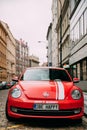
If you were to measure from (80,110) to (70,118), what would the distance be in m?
0.32

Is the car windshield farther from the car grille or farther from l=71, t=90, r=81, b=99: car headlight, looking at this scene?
the car grille

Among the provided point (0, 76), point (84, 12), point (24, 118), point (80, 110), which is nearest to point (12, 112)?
point (24, 118)

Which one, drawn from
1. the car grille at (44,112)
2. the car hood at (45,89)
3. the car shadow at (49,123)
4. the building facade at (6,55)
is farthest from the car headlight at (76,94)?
the building facade at (6,55)

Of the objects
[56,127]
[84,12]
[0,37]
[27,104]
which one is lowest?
[56,127]

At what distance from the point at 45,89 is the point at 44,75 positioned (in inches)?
48.7

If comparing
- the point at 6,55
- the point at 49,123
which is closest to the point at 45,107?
the point at 49,123

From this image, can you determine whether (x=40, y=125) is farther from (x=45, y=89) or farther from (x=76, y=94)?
(x=76, y=94)

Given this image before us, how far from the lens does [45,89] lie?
7.03m

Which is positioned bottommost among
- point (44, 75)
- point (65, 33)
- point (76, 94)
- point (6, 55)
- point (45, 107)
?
point (45, 107)

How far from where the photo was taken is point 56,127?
6.73 metres

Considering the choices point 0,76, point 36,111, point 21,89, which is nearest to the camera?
point 36,111

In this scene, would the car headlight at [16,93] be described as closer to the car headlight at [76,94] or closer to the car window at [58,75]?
the car headlight at [76,94]

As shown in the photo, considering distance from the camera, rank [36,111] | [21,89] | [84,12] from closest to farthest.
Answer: [36,111]
[21,89]
[84,12]

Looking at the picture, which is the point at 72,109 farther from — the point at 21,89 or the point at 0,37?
the point at 0,37
